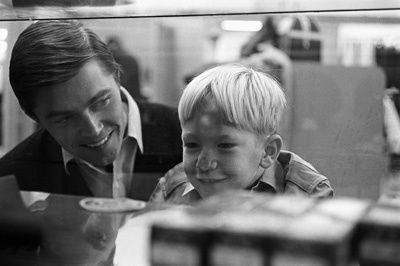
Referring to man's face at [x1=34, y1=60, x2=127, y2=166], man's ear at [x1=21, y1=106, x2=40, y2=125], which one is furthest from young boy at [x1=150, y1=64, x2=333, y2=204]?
man's ear at [x1=21, y1=106, x2=40, y2=125]

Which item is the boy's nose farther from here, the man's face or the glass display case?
the man's face

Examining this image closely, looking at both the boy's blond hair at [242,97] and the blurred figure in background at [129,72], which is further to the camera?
the blurred figure in background at [129,72]

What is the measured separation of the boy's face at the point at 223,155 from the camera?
143cm

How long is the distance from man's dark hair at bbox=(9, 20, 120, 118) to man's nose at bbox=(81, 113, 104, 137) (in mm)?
122

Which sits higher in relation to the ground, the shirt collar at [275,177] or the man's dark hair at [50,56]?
the man's dark hair at [50,56]

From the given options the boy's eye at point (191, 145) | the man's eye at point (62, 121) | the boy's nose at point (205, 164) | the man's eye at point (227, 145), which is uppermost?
the man's eye at point (62, 121)

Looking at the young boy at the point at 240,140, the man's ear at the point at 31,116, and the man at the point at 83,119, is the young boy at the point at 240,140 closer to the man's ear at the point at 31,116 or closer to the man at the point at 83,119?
the man at the point at 83,119

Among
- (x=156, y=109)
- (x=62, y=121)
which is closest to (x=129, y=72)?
(x=156, y=109)

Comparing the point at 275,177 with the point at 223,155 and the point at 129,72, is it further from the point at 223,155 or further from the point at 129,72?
the point at 129,72

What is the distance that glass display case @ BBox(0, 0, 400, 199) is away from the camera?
1.43 metres

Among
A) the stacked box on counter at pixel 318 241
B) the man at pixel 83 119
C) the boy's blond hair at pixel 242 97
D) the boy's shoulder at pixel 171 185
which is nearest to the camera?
the stacked box on counter at pixel 318 241

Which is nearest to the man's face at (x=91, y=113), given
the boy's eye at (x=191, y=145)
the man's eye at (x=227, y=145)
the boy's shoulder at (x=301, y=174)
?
the boy's eye at (x=191, y=145)

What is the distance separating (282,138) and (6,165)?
863 millimetres

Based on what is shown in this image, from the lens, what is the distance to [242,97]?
1.43 m
